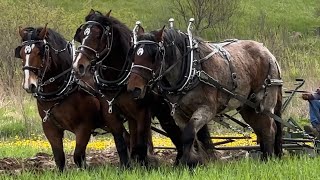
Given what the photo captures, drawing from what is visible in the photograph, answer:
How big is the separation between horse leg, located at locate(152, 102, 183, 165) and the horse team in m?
0.01

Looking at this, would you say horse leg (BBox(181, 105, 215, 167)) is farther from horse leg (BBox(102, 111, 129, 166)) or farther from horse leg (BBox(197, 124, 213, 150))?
horse leg (BBox(197, 124, 213, 150))

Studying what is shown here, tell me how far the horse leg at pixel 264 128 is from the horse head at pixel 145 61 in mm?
2368

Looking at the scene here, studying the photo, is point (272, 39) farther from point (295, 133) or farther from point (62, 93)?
point (62, 93)

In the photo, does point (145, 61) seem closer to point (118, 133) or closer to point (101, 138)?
point (118, 133)

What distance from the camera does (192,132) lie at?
22.7ft

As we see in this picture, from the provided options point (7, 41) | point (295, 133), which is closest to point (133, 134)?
point (295, 133)

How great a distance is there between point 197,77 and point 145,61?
675 mm

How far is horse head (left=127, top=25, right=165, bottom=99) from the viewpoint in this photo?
6.77m

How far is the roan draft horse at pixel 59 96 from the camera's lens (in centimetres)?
741

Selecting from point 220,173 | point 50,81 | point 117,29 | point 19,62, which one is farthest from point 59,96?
point 19,62

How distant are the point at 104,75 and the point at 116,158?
94.2 inches

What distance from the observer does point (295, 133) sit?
929 centimetres

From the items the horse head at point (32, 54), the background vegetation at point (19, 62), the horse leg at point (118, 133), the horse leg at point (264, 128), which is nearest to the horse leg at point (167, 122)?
the horse leg at point (118, 133)

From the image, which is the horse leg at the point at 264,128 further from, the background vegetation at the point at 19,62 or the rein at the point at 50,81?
the background vegetation at the point at 19,62
